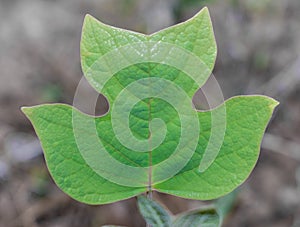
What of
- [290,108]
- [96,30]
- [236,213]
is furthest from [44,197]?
[96,30]

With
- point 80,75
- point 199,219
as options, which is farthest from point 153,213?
point 80,75

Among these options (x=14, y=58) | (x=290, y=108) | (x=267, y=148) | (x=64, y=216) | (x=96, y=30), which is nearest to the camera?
(x=96, y=30)

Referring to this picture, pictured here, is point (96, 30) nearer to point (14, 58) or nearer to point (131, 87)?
point (131, 87)

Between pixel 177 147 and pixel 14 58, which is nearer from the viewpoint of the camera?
pixel 177 147

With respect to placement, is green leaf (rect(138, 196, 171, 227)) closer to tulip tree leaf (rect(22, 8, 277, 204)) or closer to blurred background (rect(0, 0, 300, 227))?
tulip tree leaf (rect(22, 8, 277, 204))

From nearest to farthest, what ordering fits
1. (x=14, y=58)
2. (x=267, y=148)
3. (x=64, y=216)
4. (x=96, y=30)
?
(x=96, y=30) < (x=64, y=216) < (x=267, y=148) < (x=14, y=58)

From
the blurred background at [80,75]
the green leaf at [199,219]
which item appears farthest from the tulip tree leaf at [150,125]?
the blurred background at [80,75]

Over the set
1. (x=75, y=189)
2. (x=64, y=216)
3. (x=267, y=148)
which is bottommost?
(x=64, y=216)
